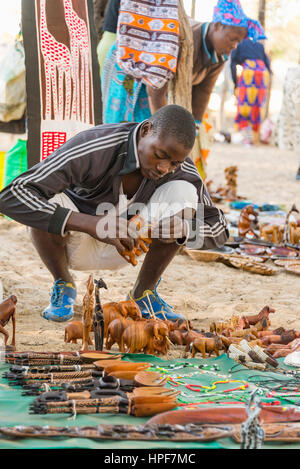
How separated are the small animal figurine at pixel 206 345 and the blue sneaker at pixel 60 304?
34.4 inches

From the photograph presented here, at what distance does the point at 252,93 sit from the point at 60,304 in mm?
12687

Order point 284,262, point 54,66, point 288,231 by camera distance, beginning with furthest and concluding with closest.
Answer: point 288,231
point 284,262
point 54,66

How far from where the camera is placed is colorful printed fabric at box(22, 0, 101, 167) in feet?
14.0

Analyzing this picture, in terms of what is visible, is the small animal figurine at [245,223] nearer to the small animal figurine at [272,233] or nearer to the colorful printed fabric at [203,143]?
the small animal figurine at [272,233]

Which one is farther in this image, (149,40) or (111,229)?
(149,40)

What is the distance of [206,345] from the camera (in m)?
2.76

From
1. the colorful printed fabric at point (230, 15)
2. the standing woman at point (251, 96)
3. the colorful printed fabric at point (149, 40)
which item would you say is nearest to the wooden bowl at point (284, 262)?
the colorful printed fabric at point (149, 40)

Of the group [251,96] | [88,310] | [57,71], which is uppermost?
[251,96]

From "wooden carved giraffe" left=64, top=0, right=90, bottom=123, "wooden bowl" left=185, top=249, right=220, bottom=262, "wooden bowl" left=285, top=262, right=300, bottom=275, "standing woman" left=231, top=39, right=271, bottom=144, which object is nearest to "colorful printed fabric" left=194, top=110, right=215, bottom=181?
"wooden bowl" left=185, top=249, right=220, bottom=262

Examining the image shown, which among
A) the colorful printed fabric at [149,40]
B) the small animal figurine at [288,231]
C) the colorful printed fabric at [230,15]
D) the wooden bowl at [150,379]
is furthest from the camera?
the small animal figurine at [288,231]

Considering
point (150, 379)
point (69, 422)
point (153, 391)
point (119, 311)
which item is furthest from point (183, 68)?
point (69, 422)

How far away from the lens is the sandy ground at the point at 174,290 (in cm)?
328

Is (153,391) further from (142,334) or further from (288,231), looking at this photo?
(288,231)

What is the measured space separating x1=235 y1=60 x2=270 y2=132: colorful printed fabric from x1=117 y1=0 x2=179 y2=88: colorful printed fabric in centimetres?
1007
